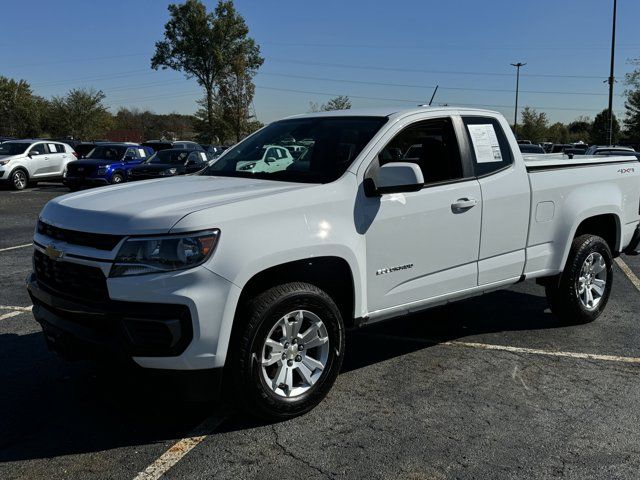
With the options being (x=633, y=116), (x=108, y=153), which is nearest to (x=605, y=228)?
(x=108, y=153)

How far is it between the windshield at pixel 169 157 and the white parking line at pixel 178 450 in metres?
15.0

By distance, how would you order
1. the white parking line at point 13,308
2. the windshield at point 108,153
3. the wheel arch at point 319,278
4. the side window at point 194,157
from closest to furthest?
the wheel arch at point 319,278 → the white parking line at point 13,308 → the side window at point 194,157 → the windshield at point 108,153

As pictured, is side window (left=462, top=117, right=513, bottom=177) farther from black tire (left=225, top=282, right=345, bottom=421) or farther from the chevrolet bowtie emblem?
the chevrolet bowtie emblem

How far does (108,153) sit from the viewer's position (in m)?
21.3

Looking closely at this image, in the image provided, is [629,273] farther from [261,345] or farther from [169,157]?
[169,157]

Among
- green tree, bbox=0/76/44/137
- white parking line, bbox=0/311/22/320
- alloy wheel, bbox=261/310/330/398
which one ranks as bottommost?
white parking line, bbox=0/311/22/320

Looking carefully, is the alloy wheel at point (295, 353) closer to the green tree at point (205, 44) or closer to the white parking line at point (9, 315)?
the white parking line at point (9, 315)

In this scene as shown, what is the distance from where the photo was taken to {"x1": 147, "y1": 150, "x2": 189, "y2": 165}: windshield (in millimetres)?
18047

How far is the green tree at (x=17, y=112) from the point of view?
55000 millimetres

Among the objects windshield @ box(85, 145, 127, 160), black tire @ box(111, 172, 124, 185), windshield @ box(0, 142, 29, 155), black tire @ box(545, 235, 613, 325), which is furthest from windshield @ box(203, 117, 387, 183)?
windshield @ box(0, 142, 29, 155)

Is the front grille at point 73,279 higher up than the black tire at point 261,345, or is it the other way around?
the front grille at point 73,279

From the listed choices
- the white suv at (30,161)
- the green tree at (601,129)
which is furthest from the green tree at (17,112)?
the green tree at (601,129)

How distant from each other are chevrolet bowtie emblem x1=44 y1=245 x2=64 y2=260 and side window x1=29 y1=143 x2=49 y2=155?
20663mm

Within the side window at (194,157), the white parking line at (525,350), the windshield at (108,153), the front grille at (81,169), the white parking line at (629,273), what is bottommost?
the white parking line at (629,273)
